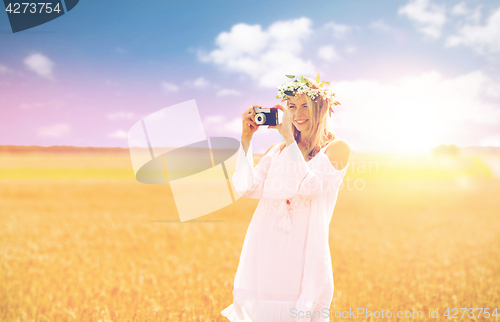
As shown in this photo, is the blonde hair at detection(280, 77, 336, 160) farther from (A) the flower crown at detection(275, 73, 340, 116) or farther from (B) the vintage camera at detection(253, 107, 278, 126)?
(B) the vintage camera at detection(253, 107, 278, 126)

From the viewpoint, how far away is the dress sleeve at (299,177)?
7.88 feet

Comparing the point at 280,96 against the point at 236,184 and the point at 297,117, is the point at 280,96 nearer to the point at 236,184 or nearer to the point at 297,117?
the point at 297,117

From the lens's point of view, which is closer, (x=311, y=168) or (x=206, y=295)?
(x=311, y=168)

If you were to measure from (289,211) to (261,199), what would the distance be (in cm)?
29

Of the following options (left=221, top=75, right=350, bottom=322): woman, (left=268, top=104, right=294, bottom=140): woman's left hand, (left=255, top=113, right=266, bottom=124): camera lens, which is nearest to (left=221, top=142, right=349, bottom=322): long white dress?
(left=221, top=75, right=350, bottom=322): woman

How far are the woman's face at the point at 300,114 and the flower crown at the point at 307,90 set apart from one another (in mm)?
54

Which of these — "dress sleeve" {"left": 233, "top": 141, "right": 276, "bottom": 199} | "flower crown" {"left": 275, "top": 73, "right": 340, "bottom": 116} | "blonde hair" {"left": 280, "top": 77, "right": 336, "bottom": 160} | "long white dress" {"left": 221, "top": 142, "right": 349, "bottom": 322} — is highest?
"flower crown" {"left": 275, "top": 73, "right": 340, "bottom": 116}

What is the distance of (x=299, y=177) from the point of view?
244 cm

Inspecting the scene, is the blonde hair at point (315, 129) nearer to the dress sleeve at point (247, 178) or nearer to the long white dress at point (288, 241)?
the long white dress at point (288, 241)

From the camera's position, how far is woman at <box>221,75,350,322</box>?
248 cm

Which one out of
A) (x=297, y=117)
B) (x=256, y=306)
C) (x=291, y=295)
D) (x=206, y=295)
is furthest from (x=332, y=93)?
(x=206, y=295)

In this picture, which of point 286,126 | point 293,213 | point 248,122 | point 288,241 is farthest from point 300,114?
point 288,241

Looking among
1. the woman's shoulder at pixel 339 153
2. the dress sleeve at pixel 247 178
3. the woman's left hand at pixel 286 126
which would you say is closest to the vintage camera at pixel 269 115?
the woman's left hand at pixel 286 126

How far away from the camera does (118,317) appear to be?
441cm
